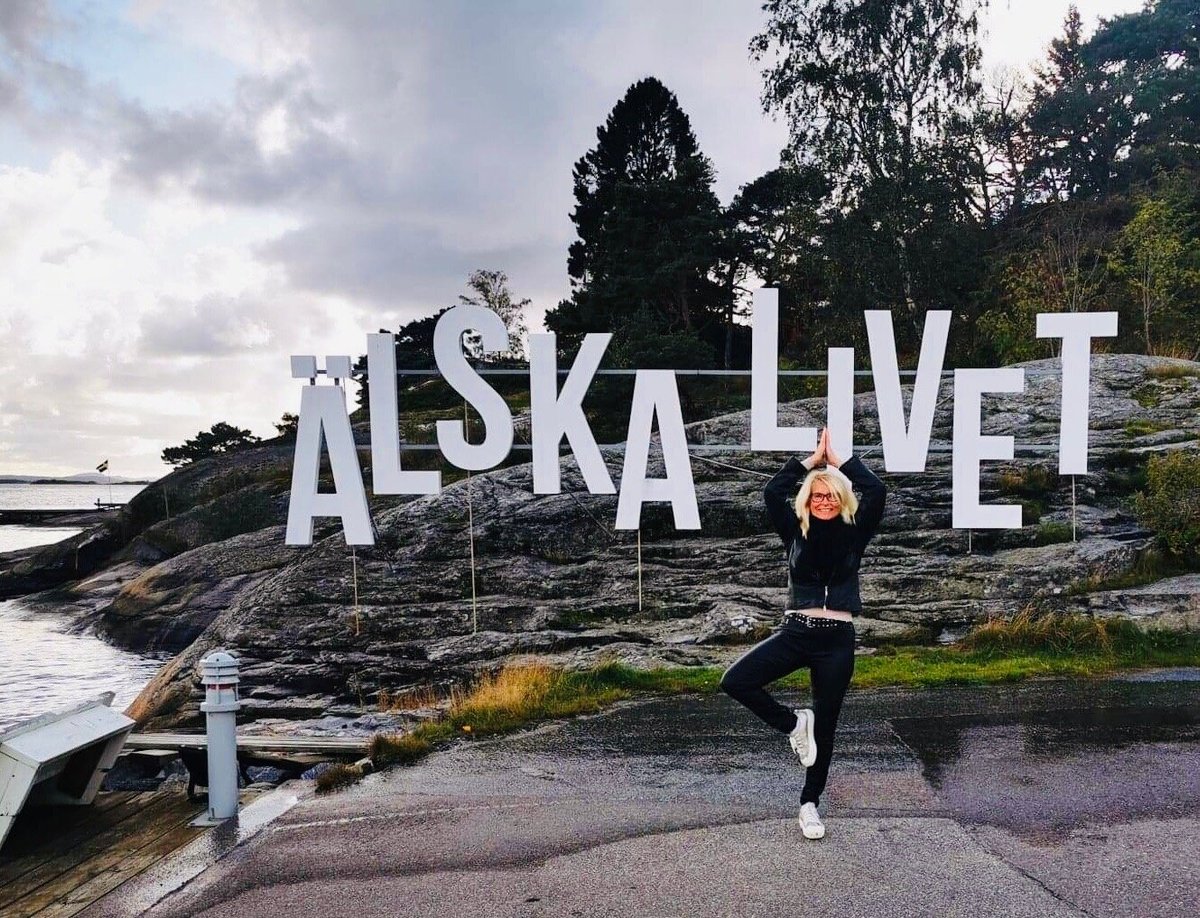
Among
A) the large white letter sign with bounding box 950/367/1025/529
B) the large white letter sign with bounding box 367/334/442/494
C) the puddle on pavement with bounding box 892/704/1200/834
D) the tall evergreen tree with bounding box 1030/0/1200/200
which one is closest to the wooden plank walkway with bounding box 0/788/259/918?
the puddle on pavement with bounding box 892/704/1200/834

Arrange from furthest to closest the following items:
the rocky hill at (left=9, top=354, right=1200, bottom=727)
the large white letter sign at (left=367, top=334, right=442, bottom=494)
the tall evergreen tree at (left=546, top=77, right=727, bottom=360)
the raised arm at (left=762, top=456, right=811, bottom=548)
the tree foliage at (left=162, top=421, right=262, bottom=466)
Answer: the tree foliage at (left=162, top=421, right=262, bottom=466)
the tall evergreen tree at (left=546, top=77, right=727, bottom=360)
the large white letter sign at (left=367, top=334, right=442, bottom=494)
the rocky hill at (left=9, top=354, right=1200, bottom=727)
the raised arm at (left=762, top=456, right=811, bottom=548)

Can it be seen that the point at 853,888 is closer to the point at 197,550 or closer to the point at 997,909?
the point at 997,909

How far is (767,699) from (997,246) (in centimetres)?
3006

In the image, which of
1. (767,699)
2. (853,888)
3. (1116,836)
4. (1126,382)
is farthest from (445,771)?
(1126,382)

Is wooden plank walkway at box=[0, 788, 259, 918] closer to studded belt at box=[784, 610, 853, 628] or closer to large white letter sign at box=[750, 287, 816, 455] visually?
studded belt at box=[784, 610, 853, 628]

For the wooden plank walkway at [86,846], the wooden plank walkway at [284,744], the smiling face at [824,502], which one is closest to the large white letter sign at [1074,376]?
the smiling face at [824,502]

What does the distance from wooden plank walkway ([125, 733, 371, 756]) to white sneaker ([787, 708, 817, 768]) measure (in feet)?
13.2

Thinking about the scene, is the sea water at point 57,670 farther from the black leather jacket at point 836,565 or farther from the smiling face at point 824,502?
the smiling face at point 824,502

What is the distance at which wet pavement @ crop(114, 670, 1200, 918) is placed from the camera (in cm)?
448

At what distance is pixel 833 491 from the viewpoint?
5.17 metres

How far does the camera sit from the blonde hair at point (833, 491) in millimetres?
5184

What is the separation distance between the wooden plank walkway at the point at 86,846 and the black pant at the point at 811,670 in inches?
153

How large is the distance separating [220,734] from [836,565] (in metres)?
4.51

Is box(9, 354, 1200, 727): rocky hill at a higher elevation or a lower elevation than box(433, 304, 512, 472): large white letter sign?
lower
